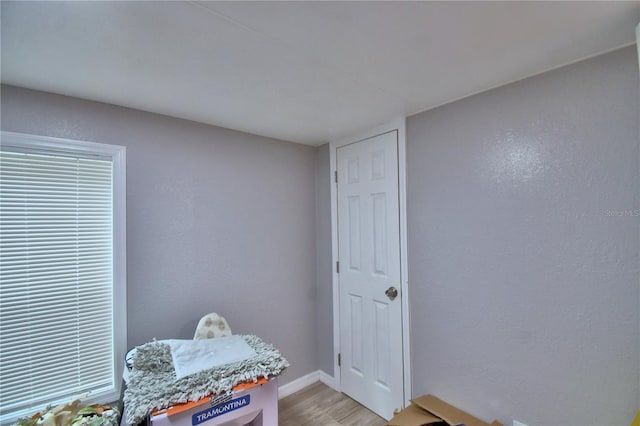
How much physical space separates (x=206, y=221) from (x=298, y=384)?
1666 mm

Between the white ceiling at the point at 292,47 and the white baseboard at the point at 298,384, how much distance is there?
2.30 meters

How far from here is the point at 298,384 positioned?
2543mm

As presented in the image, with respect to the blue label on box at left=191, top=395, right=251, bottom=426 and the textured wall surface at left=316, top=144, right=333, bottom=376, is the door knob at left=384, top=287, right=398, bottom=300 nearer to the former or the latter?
the textured wall surface at left=316, top=144, right=333, bottom=376

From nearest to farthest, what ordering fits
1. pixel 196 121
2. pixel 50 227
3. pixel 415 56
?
1. pixel 415 56
2. pixel 50 227
3. pixel 196 121

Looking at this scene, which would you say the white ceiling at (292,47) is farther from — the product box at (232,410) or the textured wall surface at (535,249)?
the product box at (232,410)

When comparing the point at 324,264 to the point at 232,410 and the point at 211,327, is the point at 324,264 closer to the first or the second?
the point at 211,327

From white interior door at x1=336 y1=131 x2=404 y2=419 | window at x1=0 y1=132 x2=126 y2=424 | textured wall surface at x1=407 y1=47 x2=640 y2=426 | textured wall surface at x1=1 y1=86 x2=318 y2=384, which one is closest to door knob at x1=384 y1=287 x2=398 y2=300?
white interior door at x1=336 y1=131 x2=404 y2=419

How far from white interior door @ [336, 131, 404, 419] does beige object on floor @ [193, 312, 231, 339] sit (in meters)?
1.04

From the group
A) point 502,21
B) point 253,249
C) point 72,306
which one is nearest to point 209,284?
point 253,249

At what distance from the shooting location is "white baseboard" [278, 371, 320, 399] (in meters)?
2.44

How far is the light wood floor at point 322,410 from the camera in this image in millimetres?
Answer: 2105

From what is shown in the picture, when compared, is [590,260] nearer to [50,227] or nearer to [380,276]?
[380,276]

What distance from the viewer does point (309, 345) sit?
2.68 m

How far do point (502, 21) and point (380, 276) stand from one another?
167 cm
